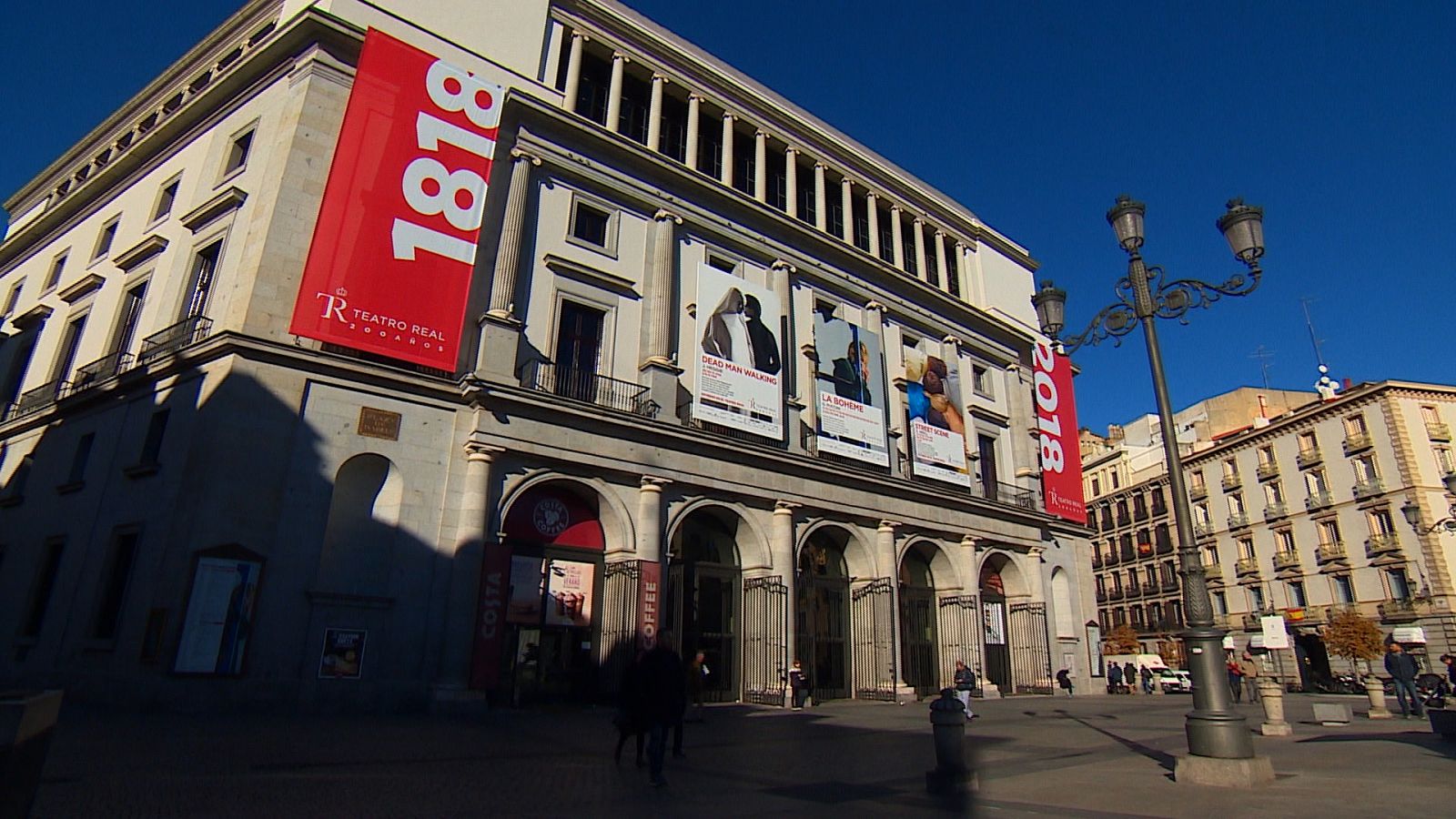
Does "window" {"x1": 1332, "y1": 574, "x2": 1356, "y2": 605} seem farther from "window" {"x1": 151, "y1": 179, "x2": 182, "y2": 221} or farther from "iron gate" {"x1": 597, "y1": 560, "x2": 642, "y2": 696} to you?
"window" {"x1": 151, "y1": 179, "x2": 182, "y2": 221}

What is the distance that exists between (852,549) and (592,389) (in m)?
10.0

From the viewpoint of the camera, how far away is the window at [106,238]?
2511cm

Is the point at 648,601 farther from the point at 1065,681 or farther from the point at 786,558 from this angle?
the point at 1065,681

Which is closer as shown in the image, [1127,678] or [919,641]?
[919,641]

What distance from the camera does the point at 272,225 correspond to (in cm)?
1750

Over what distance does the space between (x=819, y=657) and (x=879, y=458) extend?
6610 mm

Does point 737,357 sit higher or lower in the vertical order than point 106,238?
lower

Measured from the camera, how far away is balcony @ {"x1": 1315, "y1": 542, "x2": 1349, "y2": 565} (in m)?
46.3

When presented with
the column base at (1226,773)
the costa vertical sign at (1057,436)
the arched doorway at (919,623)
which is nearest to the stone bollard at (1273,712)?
the column base at (1226,773)

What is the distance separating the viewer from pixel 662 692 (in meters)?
8.74

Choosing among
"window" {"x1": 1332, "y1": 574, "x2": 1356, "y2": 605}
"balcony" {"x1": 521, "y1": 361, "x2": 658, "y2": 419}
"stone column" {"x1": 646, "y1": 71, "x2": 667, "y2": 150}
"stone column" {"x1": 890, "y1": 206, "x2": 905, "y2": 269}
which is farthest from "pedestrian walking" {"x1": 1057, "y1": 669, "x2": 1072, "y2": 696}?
"window" {"x1": 1332, "y1": 574, "x2": 1356, "y2": 605}

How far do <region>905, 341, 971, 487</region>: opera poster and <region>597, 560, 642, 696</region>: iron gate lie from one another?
12296mm

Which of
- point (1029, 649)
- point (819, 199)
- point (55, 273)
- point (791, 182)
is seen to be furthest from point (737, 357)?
point (55, 273)

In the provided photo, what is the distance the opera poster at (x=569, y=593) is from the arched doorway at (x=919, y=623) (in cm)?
1147
